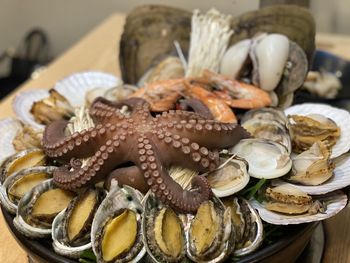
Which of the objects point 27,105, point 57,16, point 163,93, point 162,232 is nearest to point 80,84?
point 27,105

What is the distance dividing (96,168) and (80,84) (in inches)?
17.6

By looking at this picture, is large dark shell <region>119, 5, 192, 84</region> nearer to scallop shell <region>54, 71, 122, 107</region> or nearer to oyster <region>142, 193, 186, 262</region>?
scallop shell <region>54, 71, 122, 107</region>

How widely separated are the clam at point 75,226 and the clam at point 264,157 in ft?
0.75

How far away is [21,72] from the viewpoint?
2.31m

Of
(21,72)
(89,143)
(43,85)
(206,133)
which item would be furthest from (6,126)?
(21,72)

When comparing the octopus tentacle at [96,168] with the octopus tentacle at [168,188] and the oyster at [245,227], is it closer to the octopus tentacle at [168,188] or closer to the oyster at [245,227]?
the octopus tentacle at [168,188]

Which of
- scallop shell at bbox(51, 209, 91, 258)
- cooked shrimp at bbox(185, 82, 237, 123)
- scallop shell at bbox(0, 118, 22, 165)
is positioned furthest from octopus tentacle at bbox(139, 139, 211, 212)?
scallop shell at bbox(0, 118, 22, 165)

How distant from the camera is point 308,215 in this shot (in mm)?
757

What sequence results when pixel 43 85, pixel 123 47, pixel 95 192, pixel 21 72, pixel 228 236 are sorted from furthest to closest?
pixel 21 72, pixel 43 85, pixel 123 47, pixel 95 192, pixel 228 236

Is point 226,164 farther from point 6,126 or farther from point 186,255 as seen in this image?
point 6,126

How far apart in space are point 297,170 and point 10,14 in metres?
1.88

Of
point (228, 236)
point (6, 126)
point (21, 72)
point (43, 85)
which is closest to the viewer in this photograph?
point (228, 236)

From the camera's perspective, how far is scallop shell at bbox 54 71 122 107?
114 cm

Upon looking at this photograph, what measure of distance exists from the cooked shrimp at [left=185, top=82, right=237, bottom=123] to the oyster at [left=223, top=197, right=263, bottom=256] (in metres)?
0.22
